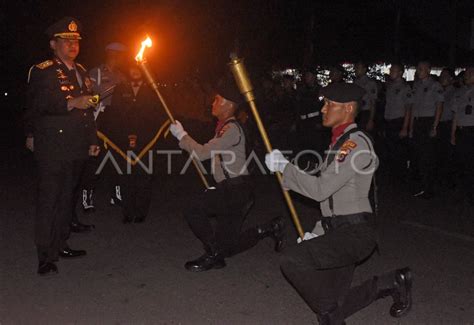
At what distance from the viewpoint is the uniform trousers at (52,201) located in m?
5.35

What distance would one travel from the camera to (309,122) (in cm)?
1082

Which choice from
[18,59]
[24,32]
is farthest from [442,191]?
[18,59]

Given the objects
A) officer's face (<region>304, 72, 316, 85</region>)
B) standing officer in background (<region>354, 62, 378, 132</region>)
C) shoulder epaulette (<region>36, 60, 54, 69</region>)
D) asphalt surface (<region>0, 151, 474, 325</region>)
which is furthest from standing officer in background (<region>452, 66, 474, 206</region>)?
shoulder epaulette (<region>36, 60, 54, 69</region>)

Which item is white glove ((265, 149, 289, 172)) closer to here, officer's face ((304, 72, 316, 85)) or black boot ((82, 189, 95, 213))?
black boot ((82, 189, 95, 213))

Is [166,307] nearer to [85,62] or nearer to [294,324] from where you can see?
[294,324]

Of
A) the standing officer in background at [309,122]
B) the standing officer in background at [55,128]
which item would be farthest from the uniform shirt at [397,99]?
the standing officer in background at [55,128]

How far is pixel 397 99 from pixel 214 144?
216 inches

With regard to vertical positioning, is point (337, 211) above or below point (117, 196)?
above

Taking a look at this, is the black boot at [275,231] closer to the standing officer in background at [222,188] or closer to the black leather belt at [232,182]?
the standing officer in background at [222,188]

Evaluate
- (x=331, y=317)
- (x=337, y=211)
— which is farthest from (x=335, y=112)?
(x=331, y=317)

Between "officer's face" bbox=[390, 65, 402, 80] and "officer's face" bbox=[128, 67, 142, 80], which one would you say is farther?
"officer's face" bbox=[390, 65, 402, 80]

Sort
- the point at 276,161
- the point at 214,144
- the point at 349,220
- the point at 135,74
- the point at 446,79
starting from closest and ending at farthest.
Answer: the point at 349,220 < the point at 276,161 < the point at 214,144 < the point at 135,74 < the point at 446,79

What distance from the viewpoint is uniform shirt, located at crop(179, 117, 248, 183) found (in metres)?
5.22

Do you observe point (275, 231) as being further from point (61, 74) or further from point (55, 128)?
point (61, 74)
